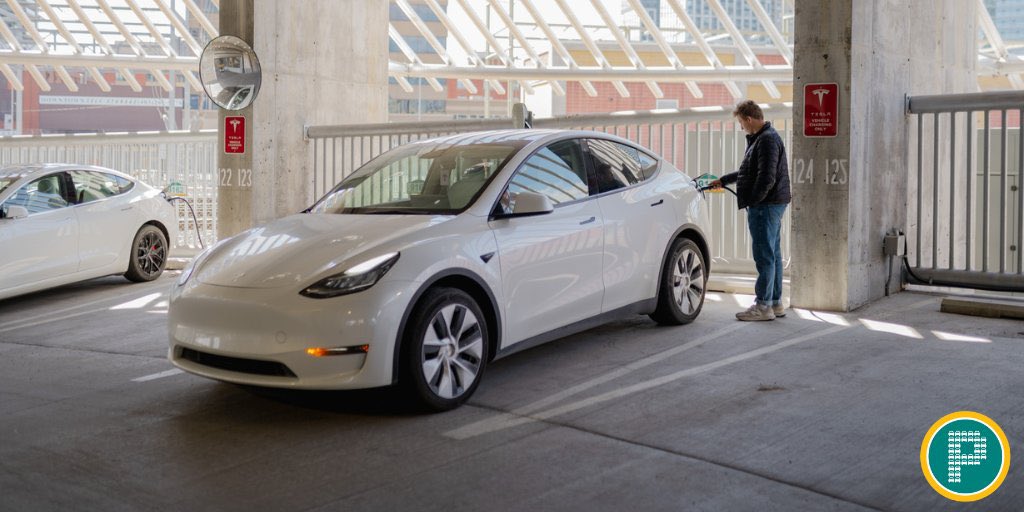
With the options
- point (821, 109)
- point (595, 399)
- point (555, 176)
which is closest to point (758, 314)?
point (821, 109)

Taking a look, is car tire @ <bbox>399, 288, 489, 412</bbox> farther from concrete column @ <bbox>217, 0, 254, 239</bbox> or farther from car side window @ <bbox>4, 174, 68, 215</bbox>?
concrete column @ <bbox>217, 0, 254, 239</bbox>

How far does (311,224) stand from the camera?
21.2 feet

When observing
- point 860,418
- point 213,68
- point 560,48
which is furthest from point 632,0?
point 860,418

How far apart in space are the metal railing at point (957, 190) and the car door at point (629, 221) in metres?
3.06

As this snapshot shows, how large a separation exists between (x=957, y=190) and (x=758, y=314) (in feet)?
11.8

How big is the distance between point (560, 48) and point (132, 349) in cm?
1781

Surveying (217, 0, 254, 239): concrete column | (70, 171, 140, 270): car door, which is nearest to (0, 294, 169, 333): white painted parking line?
(70, 171, 140, 270): car door

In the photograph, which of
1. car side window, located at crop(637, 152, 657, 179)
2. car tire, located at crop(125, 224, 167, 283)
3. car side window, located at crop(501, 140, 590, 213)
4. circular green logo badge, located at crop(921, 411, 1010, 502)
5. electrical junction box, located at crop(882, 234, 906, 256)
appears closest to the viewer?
circular green logo badge, located at crop(921, 411, 1010, 502)

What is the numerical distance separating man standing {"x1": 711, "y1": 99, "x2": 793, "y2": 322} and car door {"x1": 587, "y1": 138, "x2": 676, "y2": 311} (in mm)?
953

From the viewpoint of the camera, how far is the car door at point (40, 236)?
10258 mm

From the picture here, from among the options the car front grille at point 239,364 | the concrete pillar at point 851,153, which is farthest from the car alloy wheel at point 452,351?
the concrete pillar at point 851,153

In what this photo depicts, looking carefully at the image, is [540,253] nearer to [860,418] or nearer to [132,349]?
[860,418]

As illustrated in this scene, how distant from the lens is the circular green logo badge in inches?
174

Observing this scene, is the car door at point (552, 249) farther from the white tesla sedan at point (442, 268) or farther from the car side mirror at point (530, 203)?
the car side mirror at point (530, 203)
